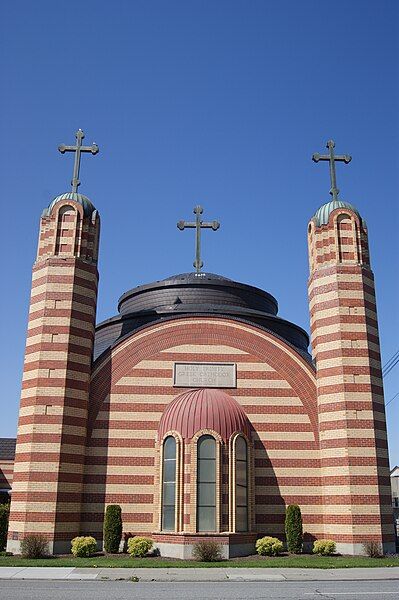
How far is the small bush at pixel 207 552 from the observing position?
68.7ft

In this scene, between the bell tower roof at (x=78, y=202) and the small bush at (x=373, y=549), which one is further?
the bell tower roof at (x=78, y=202)

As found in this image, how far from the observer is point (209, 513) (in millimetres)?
23047

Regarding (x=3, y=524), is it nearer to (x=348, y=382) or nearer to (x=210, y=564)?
(x=210, y=564)

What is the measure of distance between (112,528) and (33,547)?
345 centimetres

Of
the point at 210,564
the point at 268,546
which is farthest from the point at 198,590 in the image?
the point at 268,546

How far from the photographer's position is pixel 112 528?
24.0 m

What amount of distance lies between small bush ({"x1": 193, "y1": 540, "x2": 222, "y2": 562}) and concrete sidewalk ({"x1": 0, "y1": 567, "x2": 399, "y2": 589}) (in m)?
1.75

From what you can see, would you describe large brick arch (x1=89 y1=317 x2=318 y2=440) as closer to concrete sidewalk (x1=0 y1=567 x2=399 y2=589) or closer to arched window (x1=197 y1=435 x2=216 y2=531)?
arched window (x1=197 y1=435 x2=216 y2=531)

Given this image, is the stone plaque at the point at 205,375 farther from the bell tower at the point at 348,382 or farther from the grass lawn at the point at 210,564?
the grass lawn at the point at 210,564

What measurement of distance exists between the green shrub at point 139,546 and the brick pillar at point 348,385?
764 cm

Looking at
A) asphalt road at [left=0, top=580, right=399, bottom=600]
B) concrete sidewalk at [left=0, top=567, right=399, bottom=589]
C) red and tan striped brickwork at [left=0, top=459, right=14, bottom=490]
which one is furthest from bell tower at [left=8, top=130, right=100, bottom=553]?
red and tan striped brickwork at [left=0, top=459, right=14, bottom=490]

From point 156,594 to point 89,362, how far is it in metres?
13.7

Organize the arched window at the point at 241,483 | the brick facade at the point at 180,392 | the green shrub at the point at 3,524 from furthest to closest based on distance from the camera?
the green shrub at the point at 3,524 → the brick facade at the point at 180,392 → the arched window at the point at 241,483

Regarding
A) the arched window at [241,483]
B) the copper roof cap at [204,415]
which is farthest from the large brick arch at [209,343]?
the arched window at [241,483]
